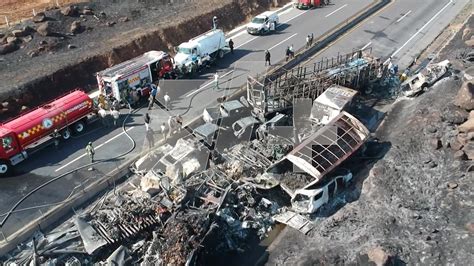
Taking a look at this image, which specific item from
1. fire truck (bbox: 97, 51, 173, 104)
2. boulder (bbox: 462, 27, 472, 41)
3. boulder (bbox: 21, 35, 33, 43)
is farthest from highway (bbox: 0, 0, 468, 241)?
boulder (bbox: 21, 35, 33, 43)

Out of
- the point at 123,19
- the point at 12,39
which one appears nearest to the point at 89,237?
the point at 12,39

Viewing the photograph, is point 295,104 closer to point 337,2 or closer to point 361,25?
point 361,25

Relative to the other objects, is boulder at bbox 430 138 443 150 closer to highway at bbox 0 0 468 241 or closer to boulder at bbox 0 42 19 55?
highway at bbox 0 0 468 241

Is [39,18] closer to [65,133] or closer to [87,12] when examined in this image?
[87,12]

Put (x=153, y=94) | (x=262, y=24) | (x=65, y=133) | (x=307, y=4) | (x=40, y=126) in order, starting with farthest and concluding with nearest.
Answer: (x=307, y=4)
(x=262, y=24)
(x=153, y=94)
(x=65, y=133)
(x=40, y=126)

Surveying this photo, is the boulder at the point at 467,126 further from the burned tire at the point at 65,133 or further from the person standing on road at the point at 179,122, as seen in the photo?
the burned tire at the point at 65,133
